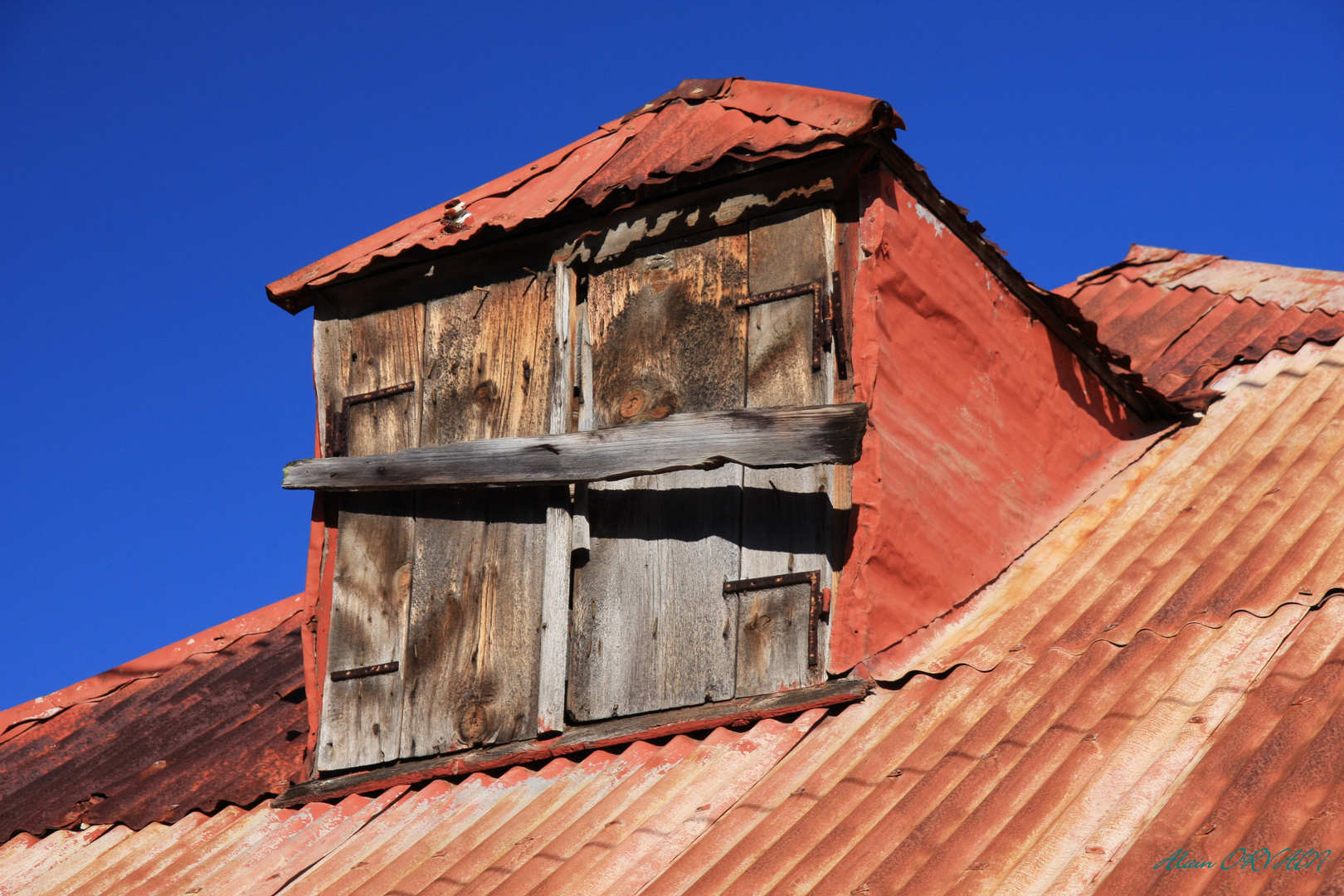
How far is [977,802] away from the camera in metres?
3.23

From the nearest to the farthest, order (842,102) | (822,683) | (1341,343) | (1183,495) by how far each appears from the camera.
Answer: (822,683)
(842,102)
(1183,495)
(1341,343)

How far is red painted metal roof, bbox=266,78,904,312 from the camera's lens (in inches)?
173

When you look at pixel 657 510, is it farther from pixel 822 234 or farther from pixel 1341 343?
pixel 1341 343

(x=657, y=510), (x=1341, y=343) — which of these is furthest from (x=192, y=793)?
(x=1341, y=343)

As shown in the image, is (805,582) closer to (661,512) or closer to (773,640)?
(773,640)

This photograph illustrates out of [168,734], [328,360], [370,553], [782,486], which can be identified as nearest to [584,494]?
[782,486]

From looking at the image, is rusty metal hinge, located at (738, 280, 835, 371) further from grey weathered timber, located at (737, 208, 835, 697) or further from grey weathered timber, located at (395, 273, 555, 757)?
grey weathered timber, located at (395, 273, 555, 757)

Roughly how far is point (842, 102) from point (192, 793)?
388 cm

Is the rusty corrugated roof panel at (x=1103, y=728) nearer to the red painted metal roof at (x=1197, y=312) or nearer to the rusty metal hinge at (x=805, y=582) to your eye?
the rusty metal hinge at (x=805, y=582)

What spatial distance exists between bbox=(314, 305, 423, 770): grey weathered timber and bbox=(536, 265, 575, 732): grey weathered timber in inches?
28.7

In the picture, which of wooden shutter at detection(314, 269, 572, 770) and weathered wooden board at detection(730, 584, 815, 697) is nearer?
weathered wooden board at detection(730, 584, 815, 697)
